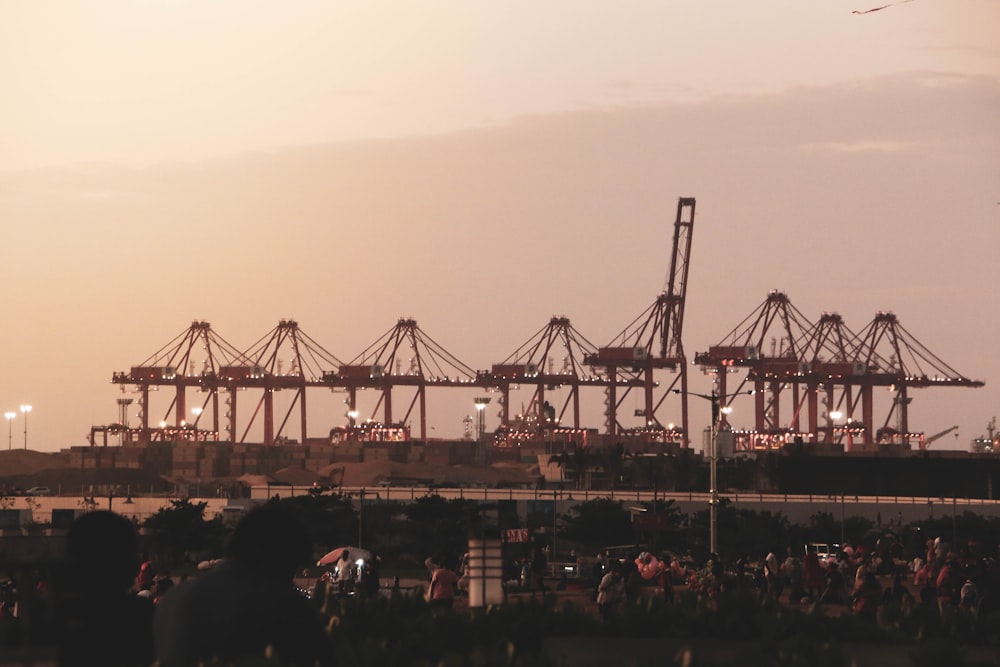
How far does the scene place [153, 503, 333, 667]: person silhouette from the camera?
591 cm

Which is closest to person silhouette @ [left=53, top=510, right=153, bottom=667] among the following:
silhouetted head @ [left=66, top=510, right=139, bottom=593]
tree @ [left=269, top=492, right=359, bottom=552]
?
silhouetted head @ [left=66, top=510, right=139, bottom=593]

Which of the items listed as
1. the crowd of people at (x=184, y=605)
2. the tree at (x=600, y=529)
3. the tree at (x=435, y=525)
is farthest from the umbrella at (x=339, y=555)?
the crowd of people at (x=184, y=605)

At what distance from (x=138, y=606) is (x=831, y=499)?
68.1 meters

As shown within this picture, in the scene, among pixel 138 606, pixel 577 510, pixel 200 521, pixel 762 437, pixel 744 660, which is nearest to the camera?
pixel 138 606

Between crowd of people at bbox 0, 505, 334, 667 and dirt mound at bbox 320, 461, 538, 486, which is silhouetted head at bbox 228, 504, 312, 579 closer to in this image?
crowd of people at bbox 0, 505, 334, 667

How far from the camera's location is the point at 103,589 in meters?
5.72

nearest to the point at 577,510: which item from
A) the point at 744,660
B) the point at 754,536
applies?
the point at 754,536

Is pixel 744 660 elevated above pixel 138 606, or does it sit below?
below

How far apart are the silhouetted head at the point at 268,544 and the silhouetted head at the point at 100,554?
41cm

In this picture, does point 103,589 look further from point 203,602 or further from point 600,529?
point 600,529

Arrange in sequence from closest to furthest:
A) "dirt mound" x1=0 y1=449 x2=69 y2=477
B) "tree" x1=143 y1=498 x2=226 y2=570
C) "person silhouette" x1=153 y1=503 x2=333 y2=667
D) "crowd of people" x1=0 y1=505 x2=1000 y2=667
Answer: "crowd of people" x1=0 y1=505 x2=1000 y2=667
"person silhouette" x1=153 y1=503 x2=333 y2=667
"tree" x1=143 y1=498 x2=226 y2=570
"dirt mound" x1=0 y1=449 x2=69 y2=477

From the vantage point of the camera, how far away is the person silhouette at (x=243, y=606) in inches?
233

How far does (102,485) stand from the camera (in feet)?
391

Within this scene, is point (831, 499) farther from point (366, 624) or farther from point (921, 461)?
point (366, 624)
